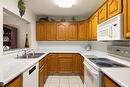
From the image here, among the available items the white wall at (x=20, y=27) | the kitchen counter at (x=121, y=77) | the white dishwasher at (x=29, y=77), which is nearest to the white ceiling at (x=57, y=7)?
the white wall at (x=20, y=27)

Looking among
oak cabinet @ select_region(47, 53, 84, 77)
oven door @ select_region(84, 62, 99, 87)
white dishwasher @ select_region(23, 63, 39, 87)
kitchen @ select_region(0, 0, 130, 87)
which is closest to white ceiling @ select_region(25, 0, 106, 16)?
kitchen @ select_region(0, 0, 130, 87)

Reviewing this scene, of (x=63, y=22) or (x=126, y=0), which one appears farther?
(x=63, y=22)

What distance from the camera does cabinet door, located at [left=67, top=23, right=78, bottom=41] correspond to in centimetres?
593

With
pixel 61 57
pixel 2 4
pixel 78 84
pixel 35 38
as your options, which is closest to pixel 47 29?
pixel 35 38

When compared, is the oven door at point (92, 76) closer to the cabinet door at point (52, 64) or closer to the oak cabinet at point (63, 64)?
the oak cabinet at point (63, 64)

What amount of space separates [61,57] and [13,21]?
1.92 metres

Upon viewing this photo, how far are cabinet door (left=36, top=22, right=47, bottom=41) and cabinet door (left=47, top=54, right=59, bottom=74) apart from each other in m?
0.78

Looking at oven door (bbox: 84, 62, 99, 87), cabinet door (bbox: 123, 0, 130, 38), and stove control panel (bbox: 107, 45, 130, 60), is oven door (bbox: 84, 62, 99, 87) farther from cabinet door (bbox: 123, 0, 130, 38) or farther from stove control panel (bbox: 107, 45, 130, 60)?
cabinet door (bbox: 123, 0, 130, 38)

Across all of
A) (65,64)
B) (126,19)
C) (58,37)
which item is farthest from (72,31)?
(126,19)

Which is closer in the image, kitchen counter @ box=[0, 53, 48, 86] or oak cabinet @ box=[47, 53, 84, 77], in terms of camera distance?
kitchen counter @ box=[0, 53, 48, 86]

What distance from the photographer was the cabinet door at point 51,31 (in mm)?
5918

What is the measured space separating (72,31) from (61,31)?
1.29ft

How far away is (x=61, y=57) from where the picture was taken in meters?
5.59

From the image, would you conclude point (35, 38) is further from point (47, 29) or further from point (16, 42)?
point (16, 42)
